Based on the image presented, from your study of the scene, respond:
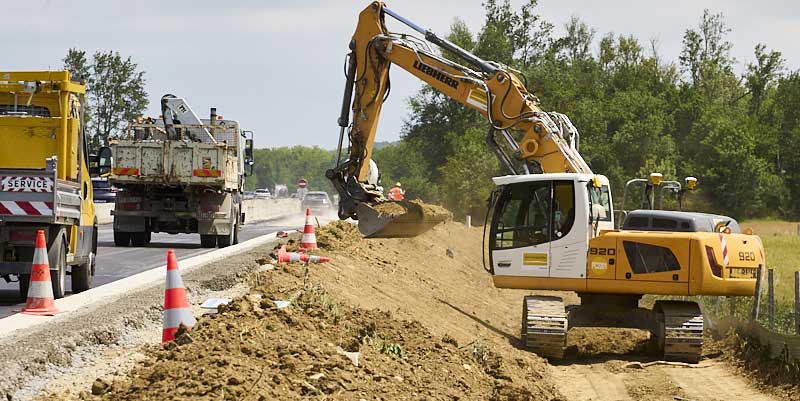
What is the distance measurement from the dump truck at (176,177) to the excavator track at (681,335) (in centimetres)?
1318

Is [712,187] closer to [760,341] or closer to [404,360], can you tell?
[760,341]

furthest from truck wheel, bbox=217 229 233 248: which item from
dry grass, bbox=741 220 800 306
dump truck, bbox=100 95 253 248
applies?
dry grass, bbox=741 220 800 306

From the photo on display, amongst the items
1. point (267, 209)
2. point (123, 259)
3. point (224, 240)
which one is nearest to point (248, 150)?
point (224, 240)

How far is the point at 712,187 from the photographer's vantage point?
7825cm

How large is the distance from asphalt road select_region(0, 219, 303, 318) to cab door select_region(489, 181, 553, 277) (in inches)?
242

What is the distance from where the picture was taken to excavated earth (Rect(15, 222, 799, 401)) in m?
8.01

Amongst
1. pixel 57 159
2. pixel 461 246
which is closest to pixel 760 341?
pixel 57 159

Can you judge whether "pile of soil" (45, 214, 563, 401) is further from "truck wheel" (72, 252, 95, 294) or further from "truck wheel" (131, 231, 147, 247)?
"truck wheel" (131, 231, 147, 247)

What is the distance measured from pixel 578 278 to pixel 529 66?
67.2 meters

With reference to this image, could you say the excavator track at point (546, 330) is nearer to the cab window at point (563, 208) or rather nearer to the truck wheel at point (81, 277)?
the cab window at point (563, 208)

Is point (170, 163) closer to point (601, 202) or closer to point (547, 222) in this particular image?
point (547, 222)

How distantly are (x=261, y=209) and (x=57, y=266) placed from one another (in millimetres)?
45832

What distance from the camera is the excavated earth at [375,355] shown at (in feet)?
26.3

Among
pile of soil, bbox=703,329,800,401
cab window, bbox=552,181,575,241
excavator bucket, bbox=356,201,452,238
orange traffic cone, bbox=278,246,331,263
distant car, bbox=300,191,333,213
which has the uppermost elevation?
cab window, bbox=552,181,575,241
